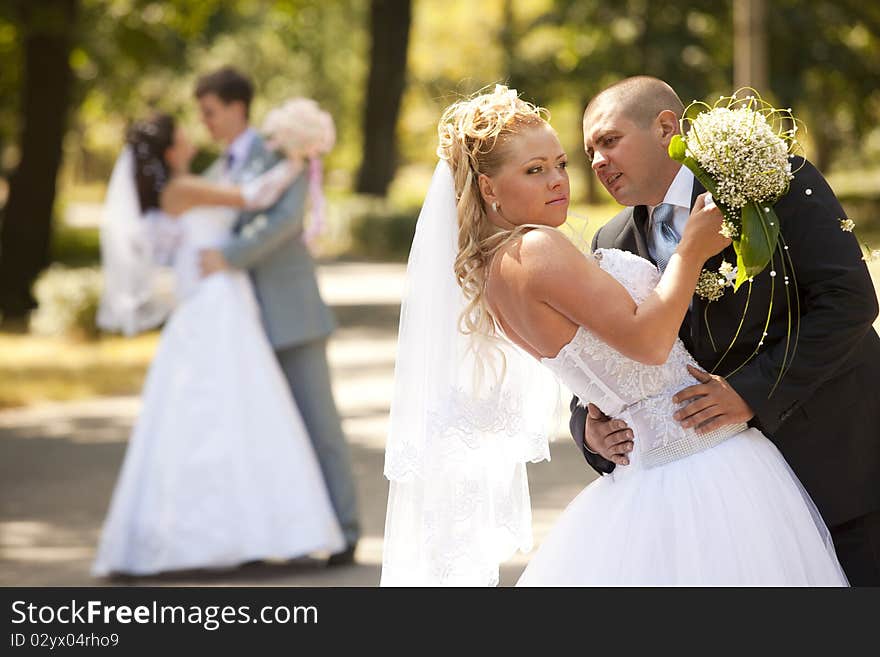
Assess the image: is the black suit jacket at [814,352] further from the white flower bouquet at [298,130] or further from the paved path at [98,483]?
the white flower bouquet at [298,130]

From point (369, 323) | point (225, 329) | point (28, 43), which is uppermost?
point (28, 43)

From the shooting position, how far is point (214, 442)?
308 inches

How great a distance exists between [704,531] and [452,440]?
86cm

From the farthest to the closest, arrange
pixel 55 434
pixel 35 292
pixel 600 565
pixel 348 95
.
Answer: pixel 348 95 → pixel 35 292 → pixel 55 434 → pixel 600 565

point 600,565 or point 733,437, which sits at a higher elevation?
point 733,437

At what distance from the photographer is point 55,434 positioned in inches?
484

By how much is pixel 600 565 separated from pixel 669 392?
1.63 ft

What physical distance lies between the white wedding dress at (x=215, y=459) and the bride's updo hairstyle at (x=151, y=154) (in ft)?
1.84

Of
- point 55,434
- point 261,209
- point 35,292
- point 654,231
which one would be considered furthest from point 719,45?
point 654,231

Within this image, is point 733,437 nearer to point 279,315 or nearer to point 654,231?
point 654,231

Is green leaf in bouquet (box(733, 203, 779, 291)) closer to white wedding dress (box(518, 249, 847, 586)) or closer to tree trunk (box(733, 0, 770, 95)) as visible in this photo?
white wedding dress (box(518, 249, 847, 586))

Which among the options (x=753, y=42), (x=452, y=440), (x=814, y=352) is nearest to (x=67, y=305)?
(x=753, y=42)

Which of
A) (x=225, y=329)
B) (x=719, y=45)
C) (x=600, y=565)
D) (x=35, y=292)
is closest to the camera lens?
(x=600, y=565)

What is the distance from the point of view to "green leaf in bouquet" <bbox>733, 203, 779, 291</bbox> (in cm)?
350
